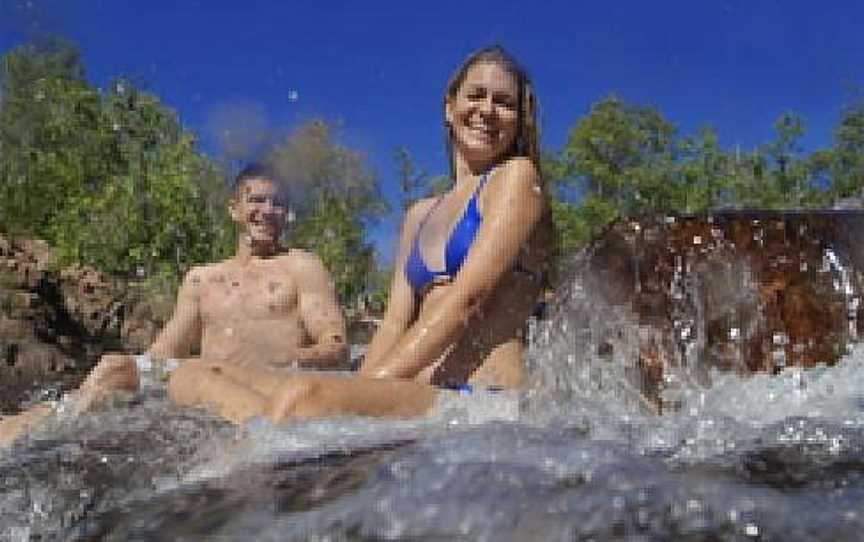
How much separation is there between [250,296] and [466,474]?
414 centimetres

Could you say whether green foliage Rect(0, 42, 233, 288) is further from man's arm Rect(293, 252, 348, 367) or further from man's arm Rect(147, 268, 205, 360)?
man's arm Rect(293, 252, 348, 367)

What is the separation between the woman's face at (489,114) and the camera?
4.57 meters

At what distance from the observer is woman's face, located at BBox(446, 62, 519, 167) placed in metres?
4.57

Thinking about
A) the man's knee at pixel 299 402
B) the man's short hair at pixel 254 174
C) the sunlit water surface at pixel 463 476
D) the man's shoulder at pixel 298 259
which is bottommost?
the sunlit water surface at pixel 463 476

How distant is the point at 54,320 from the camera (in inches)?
690

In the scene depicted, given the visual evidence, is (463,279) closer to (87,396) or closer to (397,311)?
(397,311)

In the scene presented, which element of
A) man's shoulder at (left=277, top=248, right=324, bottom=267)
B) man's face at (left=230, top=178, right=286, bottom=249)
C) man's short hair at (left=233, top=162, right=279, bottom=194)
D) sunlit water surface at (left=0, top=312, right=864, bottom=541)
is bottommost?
sunlit water surface at (left=0, top=312, right=864, bottom=541)

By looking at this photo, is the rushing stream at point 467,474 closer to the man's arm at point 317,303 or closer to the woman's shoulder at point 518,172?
the woman's shoulder at point 518,172

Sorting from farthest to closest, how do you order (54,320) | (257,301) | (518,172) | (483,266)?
(54,320) → (257,301) → (518,172) → (483,266)

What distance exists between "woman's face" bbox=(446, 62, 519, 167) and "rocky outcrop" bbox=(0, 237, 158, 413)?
27.2ft

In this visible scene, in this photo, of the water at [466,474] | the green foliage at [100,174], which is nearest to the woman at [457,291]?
the water at [466,474]

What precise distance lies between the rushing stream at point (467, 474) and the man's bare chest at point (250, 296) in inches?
96.3

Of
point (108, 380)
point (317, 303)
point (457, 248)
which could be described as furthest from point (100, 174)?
point (457, 248)

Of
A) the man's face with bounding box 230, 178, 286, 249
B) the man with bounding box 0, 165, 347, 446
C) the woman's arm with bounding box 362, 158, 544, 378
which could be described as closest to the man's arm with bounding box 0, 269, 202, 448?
the woman's arm with bounding box 362, 158, 544, 378
